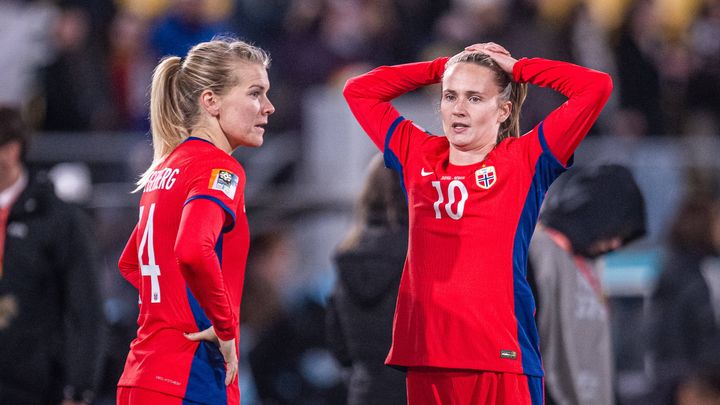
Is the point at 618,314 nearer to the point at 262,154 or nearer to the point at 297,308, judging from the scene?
the point at 297,308

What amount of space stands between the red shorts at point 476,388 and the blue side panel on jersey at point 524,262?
57mm

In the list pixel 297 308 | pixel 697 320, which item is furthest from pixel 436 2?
pixel 697 320

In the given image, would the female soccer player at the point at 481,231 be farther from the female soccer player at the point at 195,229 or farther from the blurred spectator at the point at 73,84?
the blurred spectator at the point at 73,84

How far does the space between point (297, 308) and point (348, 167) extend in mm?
1536

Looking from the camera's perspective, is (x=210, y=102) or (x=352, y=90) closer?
(x=210, y=102)

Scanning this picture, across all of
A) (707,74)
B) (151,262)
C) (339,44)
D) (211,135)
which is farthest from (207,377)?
(707,74)

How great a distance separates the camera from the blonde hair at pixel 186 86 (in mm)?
4711

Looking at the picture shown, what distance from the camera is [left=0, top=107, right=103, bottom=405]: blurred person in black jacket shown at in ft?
19.9

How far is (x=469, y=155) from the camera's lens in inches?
183

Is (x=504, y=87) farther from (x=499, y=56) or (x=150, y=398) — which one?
(x=150, y=398)

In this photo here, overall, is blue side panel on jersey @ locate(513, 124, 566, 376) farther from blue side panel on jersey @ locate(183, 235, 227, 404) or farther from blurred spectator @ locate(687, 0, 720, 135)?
blurred spectator @ locate(687, 0, 720, 135)

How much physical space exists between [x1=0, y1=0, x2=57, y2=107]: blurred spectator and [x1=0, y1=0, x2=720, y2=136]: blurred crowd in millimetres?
10

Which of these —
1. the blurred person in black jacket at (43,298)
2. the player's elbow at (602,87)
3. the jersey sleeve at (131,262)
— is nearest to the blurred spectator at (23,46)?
the blurred person in black jacket at (43,298)

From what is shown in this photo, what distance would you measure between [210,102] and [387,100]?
737 millimetres
